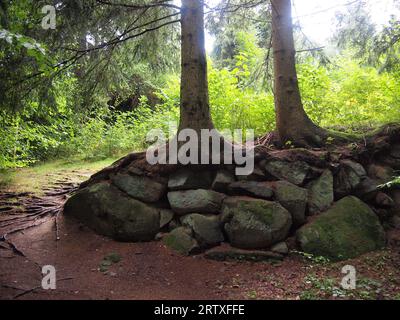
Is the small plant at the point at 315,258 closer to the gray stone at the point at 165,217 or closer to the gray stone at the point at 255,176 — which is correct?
the gray stone at the point at 255,176

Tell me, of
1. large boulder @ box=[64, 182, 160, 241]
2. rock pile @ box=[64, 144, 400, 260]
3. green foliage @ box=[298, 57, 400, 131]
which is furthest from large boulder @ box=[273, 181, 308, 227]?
green foliage @ box=[298, 57, 400, 131]

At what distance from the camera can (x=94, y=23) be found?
689cm

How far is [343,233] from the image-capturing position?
230 inches

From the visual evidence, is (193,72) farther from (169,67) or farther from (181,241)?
(181,241)

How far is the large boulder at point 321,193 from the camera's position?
6.33m

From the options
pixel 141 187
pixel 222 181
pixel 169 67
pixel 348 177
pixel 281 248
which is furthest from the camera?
pixel 169 67

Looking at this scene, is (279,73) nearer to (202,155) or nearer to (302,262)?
(202,155)

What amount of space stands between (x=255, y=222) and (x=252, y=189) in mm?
702

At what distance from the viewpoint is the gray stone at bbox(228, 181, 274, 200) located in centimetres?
620

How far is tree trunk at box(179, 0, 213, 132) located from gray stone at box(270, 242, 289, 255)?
260 centimetres

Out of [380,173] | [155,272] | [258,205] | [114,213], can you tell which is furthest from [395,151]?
[114,213]

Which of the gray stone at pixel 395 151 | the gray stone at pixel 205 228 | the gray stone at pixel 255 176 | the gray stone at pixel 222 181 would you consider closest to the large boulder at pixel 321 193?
the gray stone at pixel 255 176

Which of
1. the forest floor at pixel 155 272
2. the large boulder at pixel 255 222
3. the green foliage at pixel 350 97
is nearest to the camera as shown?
the forest floor at pixel 155 272

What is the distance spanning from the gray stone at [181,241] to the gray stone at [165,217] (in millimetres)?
255
